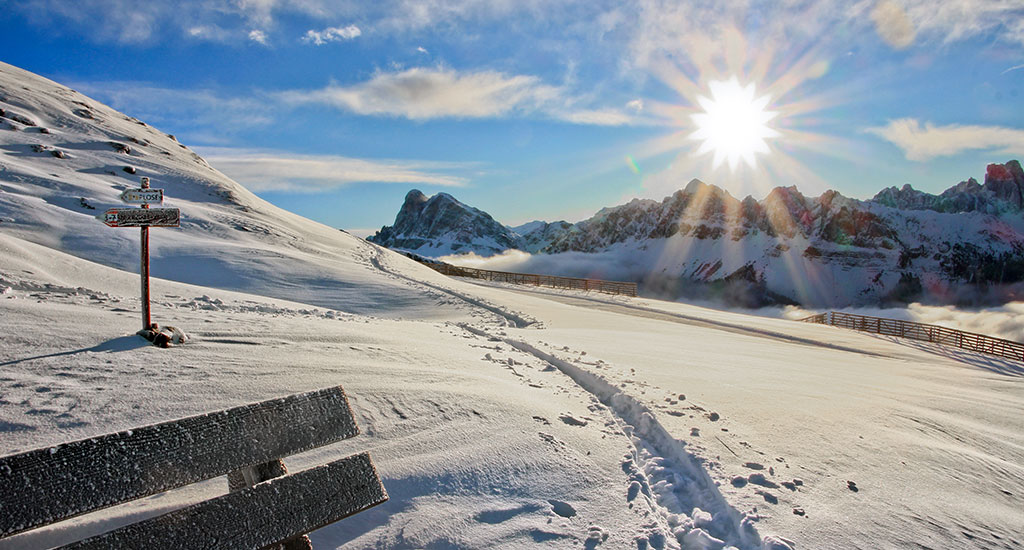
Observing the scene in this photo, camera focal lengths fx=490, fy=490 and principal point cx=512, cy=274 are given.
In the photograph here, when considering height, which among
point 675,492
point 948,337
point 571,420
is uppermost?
point 571,420

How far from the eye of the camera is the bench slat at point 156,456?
1865mm

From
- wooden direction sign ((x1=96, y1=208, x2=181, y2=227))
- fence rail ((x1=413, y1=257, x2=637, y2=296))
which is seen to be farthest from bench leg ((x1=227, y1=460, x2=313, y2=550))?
fence rail ((x1=413, y1=257, x2=637, y2=296))

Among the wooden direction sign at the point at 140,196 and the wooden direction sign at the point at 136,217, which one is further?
the wooden direction sign at the point at 136,217

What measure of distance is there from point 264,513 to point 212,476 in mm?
298

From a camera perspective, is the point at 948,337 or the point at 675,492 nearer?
the point at 675,492

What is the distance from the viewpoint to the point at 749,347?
15.6 m

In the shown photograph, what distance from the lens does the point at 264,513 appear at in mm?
2322

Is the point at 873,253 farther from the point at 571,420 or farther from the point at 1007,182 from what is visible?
the point at 571,420

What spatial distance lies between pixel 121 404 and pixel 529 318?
14.6m

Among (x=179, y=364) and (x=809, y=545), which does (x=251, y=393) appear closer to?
(x=179, y=364)

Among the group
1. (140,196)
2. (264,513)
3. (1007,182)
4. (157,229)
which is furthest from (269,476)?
(1007,182)

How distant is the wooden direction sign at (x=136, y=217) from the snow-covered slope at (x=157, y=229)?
32.3 ft

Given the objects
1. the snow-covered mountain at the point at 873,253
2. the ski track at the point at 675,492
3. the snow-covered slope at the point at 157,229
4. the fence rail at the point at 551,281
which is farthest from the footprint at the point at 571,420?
the snow-covered mountain at the point at 873,253

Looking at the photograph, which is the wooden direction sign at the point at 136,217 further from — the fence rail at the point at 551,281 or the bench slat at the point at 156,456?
the fence rail at the point at 551,281
